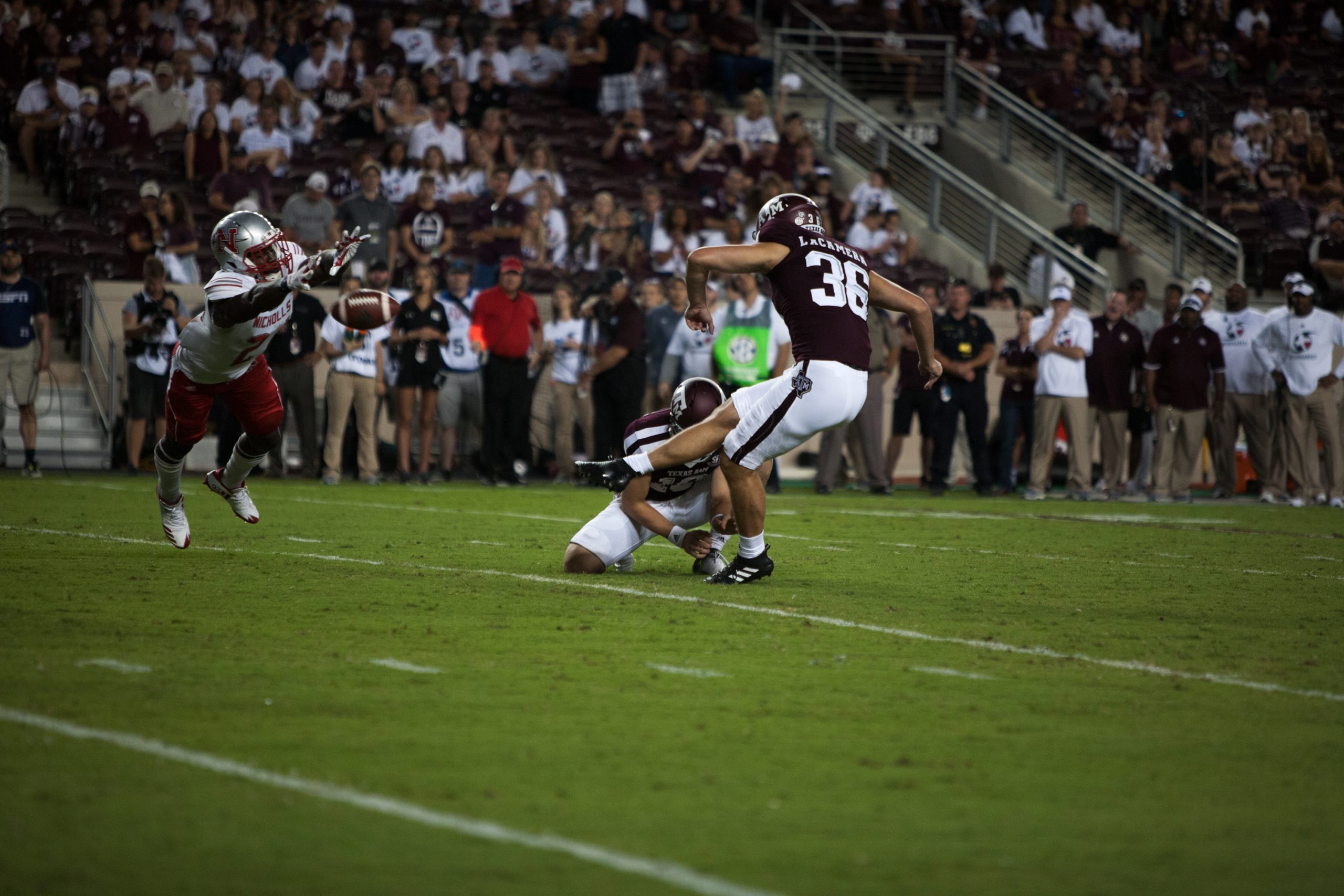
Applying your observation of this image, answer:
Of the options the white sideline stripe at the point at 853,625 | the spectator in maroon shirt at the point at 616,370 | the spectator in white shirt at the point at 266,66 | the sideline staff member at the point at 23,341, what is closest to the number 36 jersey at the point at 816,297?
the white sideline stripe at the point at 853,625

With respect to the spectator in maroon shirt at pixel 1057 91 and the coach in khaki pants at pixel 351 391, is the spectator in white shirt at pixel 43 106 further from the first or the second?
the spectator in maroon shirt at pixel 1057 91

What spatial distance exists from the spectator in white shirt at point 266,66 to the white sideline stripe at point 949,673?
15.3 meters

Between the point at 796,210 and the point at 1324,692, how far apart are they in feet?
11.9

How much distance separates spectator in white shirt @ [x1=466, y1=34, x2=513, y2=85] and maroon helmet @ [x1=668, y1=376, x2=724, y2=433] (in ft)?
41.7

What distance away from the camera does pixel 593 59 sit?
21.2m

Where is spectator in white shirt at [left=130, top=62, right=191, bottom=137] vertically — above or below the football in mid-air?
above

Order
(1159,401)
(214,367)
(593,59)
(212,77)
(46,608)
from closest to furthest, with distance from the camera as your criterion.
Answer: (46,608)
(214,367)
(1159,401)
(212,77)
(593,59)

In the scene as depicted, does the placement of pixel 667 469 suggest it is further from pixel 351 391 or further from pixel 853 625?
pixel 351 391

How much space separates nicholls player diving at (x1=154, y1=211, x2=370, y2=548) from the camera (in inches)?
329

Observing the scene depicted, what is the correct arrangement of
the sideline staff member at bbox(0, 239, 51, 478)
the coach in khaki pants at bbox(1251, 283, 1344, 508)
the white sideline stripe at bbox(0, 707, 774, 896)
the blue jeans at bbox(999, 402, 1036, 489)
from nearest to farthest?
the white sideline stripe at bbox(0, 707, 774, 896)
the sideline staff member at bbox(0, 239, 51, 478)
the coach in khaki pants at bbox(1251, 283, 1344, 508)
the blue jeans at bbox(999, 402, 1036, 489)

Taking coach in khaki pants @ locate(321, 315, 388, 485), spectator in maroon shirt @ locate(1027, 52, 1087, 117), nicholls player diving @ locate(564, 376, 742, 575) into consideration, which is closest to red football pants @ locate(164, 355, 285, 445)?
nicholls player diving @ locate(564, 376, 742, 575)

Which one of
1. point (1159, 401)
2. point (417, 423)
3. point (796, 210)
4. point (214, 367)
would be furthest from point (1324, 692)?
point (417, 423)

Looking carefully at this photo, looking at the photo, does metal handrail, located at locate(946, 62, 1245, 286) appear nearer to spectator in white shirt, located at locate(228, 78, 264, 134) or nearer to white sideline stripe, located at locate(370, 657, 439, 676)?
spectator in white shirt, located at locate(228, 78, 264, 134)

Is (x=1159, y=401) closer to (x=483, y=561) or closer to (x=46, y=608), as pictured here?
(x=483, y=561)
